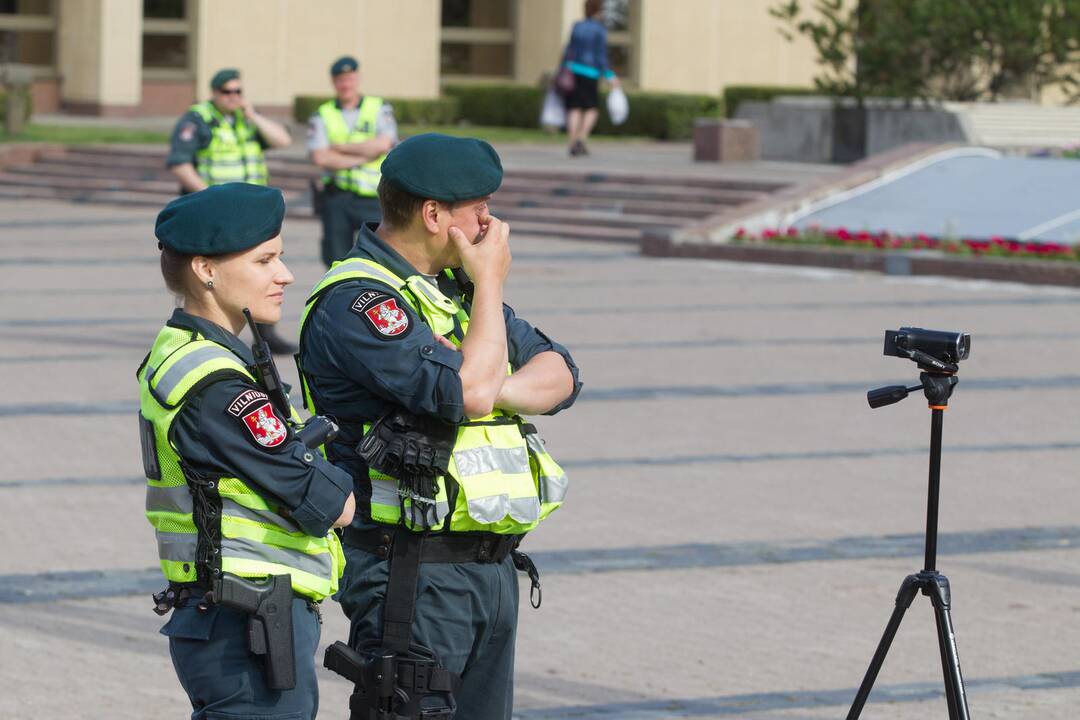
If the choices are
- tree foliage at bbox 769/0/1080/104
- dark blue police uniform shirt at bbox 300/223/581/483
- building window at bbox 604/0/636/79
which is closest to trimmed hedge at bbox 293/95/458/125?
building window at bbox 604/0/636/79

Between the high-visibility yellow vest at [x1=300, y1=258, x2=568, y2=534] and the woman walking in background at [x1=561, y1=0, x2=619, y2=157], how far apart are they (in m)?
22.5

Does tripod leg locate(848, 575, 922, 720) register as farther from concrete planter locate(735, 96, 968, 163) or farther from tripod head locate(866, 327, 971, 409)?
concrete planter locate(735, 96, 968, 163)

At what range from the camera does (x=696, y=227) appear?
19.5 metres

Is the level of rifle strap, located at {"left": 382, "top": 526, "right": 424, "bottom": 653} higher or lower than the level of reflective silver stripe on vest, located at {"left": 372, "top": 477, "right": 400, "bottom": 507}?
lower

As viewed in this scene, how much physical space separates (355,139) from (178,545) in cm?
832

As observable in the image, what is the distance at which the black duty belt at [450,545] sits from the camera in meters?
Answer: 3.85

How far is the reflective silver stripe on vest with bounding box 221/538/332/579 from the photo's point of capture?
3.62m

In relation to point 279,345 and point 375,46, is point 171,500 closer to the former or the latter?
point 279,345

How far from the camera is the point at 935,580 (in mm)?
4426

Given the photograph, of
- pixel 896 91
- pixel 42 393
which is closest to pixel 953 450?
pixel 42 393

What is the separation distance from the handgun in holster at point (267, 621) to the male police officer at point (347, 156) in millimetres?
8116

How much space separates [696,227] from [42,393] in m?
9.84

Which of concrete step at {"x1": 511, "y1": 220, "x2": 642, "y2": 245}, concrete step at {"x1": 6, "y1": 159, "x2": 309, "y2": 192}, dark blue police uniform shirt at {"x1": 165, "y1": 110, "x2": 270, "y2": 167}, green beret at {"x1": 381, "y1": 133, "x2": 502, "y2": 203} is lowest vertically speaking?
concrete step at {"x1": 511, "y1": 220, "x2": 642, "y2": 245}

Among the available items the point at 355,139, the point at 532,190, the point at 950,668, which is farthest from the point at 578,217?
the point at 950,668
